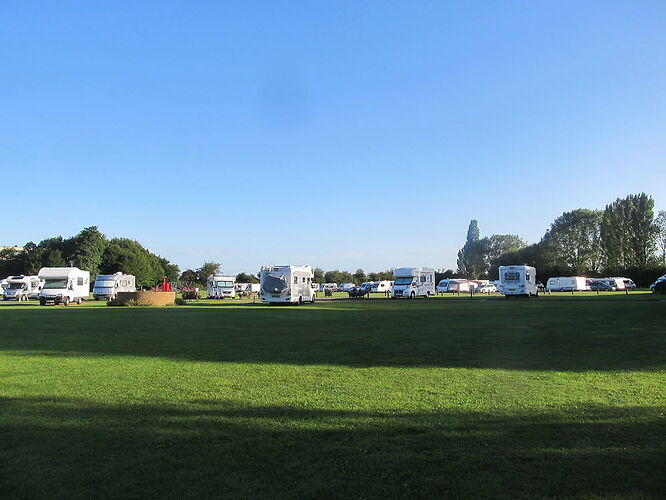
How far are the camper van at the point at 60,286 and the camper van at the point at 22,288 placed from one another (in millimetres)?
12208

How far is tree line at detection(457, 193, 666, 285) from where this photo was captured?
90.2m

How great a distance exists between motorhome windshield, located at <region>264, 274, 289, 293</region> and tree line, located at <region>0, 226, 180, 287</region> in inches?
2990

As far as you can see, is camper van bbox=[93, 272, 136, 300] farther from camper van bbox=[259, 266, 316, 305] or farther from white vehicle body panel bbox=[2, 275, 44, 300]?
camper van bbox=[259, 266, 316, 305]

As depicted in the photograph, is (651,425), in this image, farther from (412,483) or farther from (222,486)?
(222,486)

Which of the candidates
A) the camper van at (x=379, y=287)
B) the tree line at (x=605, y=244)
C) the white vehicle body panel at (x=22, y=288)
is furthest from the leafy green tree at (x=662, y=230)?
the white vehicle body panel at (x=22, y=288)

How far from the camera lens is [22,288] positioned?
181ft

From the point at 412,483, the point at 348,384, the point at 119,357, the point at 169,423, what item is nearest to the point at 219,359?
the point at 119,357

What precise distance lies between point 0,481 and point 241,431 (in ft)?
7.45

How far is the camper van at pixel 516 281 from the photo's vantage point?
45953 mm

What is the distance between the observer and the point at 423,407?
6.77 metres

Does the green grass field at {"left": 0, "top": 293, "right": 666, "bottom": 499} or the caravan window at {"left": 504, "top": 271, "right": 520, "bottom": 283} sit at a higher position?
the caravan window at {"left": 504, "top": 271, "right": 520, "bottom": 283}

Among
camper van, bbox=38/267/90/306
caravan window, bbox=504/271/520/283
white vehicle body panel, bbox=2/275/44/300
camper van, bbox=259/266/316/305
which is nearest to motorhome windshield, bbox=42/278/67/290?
camper van, bbox=38/267/90/306

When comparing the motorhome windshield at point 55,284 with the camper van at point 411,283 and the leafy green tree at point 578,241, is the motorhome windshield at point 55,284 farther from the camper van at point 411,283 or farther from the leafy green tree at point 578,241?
the leafy green tree at point 578,241

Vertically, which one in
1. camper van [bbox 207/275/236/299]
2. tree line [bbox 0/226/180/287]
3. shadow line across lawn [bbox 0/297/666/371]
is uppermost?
tree line [bbox 0/226/180/287]
